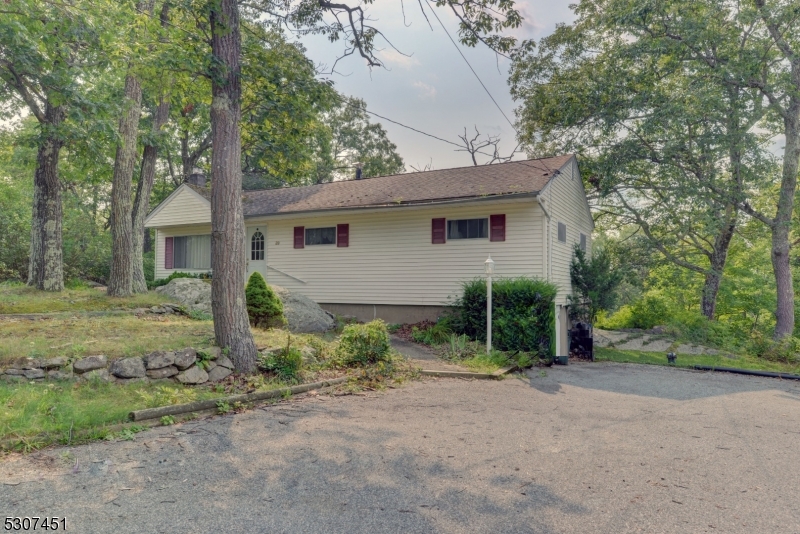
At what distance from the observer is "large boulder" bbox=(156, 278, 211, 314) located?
10461mm

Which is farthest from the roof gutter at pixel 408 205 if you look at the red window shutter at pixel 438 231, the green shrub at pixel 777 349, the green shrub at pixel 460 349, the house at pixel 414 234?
the green shrub at pixel 777 349

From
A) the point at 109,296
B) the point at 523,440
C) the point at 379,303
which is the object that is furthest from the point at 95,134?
the point at 523,440

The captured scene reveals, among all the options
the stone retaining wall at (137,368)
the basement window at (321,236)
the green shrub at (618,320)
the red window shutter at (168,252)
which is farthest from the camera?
the green shrub at (618,320)

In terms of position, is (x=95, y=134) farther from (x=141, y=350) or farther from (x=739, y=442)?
(x=739, y=442)

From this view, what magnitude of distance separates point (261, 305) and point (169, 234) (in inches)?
396

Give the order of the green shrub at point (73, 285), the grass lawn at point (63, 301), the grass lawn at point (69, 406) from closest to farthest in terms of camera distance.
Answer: the grass lawn at point (69, 406), the grass lawn at point (63, 301), the green shrub at point (73, 285)

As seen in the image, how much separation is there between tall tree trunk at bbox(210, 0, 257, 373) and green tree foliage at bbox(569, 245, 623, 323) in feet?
31.8

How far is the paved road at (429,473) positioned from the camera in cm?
279

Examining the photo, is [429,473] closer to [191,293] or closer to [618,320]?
[191,293]

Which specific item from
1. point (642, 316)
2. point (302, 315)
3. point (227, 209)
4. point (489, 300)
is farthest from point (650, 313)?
point (227, 209)

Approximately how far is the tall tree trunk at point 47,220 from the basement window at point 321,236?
6185 millimetres

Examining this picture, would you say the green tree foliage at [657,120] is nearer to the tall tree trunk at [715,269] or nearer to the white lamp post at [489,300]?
the tall tree trunk at [715,269]

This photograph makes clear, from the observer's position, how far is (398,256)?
12.8m
